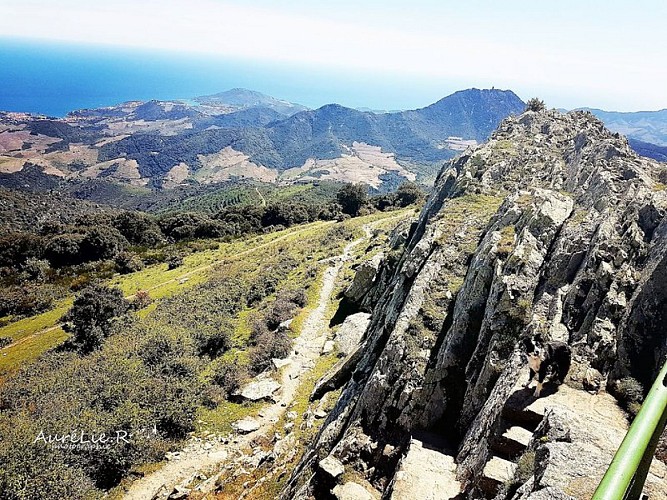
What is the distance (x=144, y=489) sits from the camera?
2239 centimetres

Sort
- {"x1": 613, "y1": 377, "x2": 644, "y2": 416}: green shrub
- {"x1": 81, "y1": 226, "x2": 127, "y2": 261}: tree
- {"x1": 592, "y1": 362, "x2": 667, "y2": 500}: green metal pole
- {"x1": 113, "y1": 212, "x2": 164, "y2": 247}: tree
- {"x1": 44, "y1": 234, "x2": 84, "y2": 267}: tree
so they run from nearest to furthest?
{"x1": 592, "y1": 362, "x2": 667, "y2": 500}: green metal pole < {"x1": 613, "y1": 377, "x2": 644, "y2": 416}: green shrub < {"x1": 44, "y1": 234, "x2": 84, "y2": 267}: tree < {"x1": 81, "y1": 226, "x2": 127, "y2": 261}: tree < {"x1": 113, "y1": 212, "x2": 164, "y2": 247}: tree

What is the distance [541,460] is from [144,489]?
72.6 ft

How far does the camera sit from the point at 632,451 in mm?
1549

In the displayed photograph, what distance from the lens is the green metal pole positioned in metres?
1.50

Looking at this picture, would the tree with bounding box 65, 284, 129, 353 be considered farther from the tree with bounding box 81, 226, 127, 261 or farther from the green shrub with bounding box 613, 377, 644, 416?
the green shrub with bounding box 613, 377, 644, 416

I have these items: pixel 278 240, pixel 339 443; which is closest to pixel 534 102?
pixel 278 240

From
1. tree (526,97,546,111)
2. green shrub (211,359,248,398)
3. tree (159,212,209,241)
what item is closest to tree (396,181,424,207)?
tree (526,97,546,111)

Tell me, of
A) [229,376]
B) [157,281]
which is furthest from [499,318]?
[157,281]

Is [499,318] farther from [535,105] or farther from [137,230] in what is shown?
[137,230]

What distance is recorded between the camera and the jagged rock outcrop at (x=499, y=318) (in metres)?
12.5

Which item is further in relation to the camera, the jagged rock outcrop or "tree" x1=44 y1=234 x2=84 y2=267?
"tree" x1=44 y1=234 x2=84 y2=267

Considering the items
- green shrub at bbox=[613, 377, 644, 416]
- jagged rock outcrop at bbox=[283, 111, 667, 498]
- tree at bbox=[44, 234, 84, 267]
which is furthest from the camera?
tree at bbox=[44, 234, 84, 267]

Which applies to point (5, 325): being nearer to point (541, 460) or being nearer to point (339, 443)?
point (339, 443)

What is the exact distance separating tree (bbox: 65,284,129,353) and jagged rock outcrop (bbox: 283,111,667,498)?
27976 millimetres
